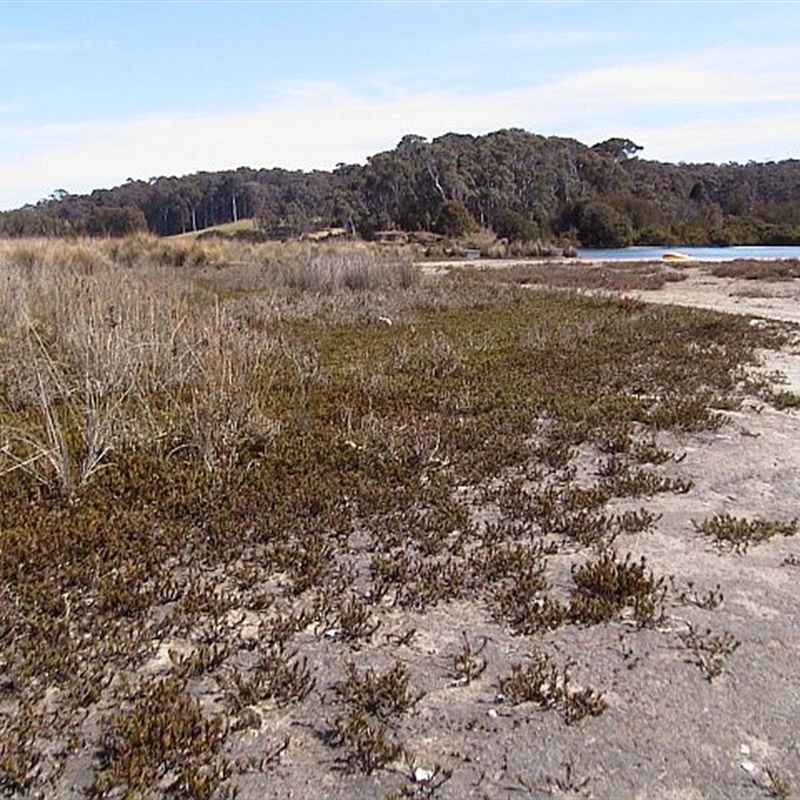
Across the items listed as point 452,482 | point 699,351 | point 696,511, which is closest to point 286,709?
point 452,482

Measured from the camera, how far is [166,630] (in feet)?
10.7

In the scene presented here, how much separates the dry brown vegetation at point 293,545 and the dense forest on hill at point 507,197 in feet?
173

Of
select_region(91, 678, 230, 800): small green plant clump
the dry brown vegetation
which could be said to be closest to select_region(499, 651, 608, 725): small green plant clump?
the dry brown vegetation

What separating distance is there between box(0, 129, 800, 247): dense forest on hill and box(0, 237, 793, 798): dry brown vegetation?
52.6 meters

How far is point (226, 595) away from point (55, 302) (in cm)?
791

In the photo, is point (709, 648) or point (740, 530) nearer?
point (709, 648)

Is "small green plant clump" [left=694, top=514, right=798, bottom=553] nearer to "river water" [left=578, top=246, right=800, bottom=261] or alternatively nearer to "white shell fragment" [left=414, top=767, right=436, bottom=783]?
"white shell fragment" [left=414, top=767, right=436, bottom=783]

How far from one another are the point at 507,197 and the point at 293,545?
255 feet

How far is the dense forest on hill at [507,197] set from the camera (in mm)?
62188

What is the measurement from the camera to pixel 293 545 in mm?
4102

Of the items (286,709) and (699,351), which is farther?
(699,351)

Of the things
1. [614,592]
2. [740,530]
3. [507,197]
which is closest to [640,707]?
[614,592]

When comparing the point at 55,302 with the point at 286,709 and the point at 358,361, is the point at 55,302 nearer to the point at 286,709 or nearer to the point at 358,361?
the point at 358,361

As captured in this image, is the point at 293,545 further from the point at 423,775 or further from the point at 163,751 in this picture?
the point at 423,775
